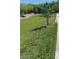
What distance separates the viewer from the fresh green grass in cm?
144

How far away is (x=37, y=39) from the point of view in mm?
1455

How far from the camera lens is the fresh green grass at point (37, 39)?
1.44 metres

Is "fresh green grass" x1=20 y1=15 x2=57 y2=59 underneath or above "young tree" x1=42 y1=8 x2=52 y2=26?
underneath

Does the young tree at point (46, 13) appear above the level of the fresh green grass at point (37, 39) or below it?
above

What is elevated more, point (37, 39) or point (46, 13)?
point (46, 13)
